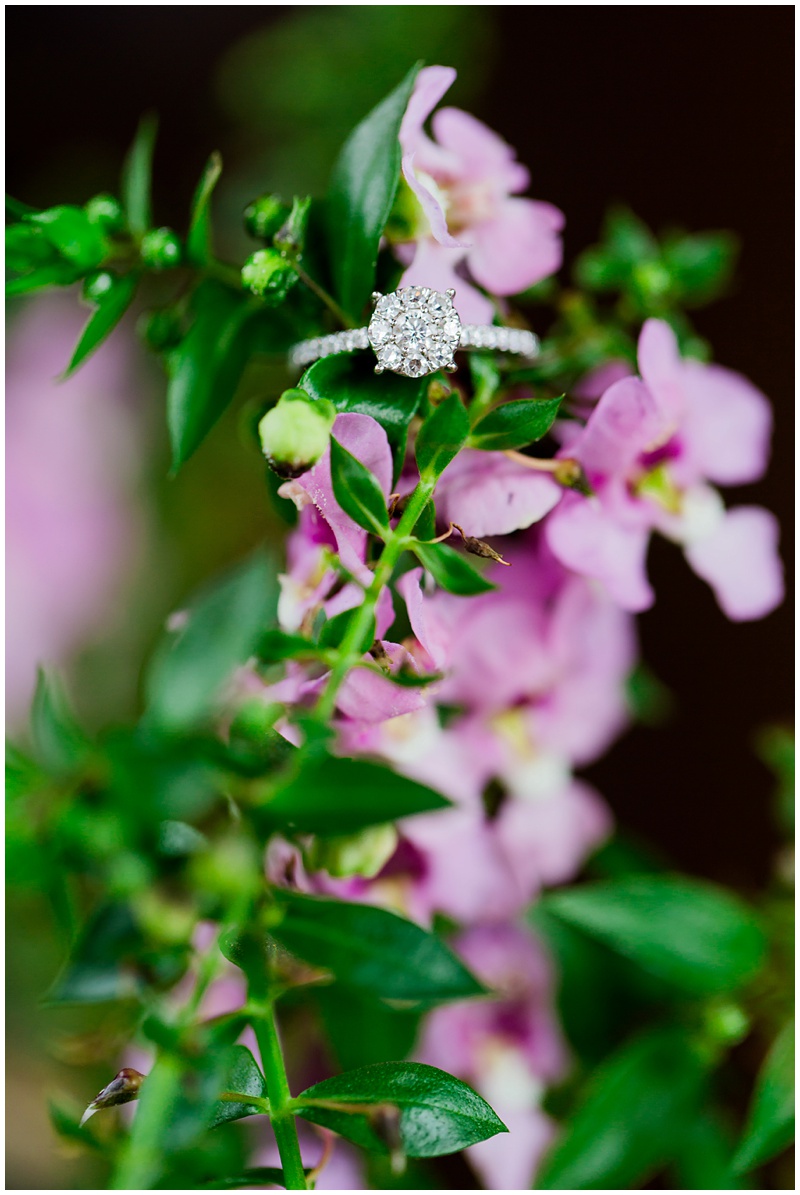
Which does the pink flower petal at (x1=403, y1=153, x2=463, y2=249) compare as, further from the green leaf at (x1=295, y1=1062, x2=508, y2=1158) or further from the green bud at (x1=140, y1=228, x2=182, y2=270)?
the green leaf at (x1=295, y1=1062, x2=508, y2=1158)

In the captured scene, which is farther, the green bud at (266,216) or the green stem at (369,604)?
the green bud at (266,216)

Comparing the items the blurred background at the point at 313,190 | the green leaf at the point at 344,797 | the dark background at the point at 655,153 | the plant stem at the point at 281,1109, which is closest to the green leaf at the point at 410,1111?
the plant stem at the point at 281,1109

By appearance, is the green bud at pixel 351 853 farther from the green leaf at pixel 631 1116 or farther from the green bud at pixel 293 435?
the green leaf at pixel 631 1116

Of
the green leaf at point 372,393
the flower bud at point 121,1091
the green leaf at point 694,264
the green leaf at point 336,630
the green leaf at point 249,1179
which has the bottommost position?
the green leaf at point 249,1179

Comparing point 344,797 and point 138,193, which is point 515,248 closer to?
point 138,193

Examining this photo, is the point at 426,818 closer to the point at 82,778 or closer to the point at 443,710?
the point at 443,710
